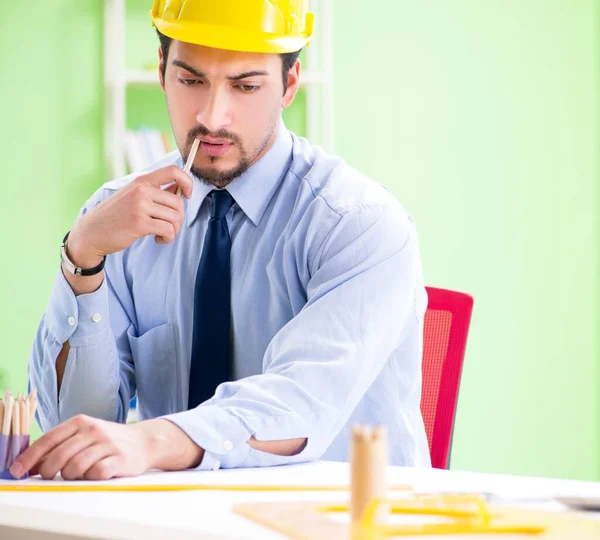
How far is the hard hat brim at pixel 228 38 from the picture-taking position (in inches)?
66.0

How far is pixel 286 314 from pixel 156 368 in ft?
0.92

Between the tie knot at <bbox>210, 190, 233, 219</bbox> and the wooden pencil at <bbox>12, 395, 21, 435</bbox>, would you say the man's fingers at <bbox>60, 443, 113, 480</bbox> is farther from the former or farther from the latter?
the tie knot at <bbox>210, 190, 233, 219</bbox>

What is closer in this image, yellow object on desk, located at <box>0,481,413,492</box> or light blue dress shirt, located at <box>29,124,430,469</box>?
yellow object on desk, located at <box>0,481,413,492</box>

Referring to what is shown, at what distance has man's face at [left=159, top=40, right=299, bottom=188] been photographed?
5.58 feet

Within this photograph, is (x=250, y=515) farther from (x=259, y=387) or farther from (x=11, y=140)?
(x=11, y=140)

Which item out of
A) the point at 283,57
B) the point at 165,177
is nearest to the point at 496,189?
the point at 283,57

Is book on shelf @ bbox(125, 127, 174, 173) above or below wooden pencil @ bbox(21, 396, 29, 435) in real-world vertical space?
above

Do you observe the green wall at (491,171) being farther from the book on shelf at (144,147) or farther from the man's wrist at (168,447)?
the man's wrist at (168,447)

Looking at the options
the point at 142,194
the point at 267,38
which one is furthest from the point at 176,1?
the point at 142,194

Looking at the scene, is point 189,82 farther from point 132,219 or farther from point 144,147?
point 144,147

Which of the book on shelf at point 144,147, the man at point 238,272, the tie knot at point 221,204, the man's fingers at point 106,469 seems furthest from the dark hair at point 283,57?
the book on shelf at point 144,147

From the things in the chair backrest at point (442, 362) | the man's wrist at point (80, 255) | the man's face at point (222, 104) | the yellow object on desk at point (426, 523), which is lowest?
the chair backrest at point (442, 362)

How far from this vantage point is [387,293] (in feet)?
5.18

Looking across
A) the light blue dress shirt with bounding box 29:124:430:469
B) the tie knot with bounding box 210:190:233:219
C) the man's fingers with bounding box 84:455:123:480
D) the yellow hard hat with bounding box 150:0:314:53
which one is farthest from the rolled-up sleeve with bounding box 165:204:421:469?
the yellow hard hat with bounding box 150:0:314:53
